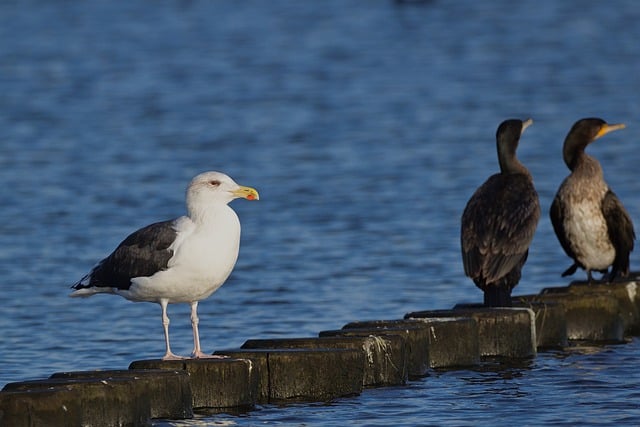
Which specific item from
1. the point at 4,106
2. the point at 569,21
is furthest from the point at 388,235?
the point at 569,21

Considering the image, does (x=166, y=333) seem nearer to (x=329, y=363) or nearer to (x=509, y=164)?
(x=329, y=363)

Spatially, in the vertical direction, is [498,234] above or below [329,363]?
above

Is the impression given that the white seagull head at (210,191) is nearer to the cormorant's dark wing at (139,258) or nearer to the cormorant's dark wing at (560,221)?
the cormorant's dark wing at (139,258)

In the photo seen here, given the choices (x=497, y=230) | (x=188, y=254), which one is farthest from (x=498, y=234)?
(x=188, y=254)

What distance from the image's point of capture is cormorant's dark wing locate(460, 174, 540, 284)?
1170 centimetres

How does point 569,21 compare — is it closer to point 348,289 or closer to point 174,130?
point 174,130

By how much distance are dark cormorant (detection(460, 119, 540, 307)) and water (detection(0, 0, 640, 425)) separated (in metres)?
0.63

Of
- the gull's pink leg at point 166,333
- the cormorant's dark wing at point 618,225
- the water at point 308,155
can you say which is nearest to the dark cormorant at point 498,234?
the water at point 308,155

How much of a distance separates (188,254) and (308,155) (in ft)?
57.0

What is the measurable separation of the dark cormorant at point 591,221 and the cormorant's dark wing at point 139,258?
3944 millimetres

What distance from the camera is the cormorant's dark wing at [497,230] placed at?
11703 millimetres

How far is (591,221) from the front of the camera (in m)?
12.7

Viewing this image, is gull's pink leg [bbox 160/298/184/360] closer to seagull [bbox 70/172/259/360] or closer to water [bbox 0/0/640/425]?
seagull [bbox 70/172/259/360]

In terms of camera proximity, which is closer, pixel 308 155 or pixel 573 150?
pixel 573 150
